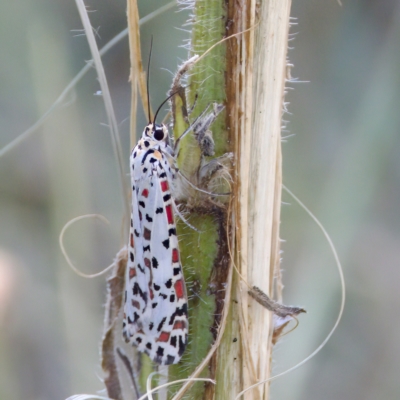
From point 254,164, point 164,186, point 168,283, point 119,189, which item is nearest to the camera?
point 254,164

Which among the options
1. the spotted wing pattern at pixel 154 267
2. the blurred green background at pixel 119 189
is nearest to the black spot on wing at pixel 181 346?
the spotted wing pattern at pixel 154 267

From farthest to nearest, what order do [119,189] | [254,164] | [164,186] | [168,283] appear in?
1. [119,189]
2. [164,186]
3. [168,283]
4. [254,164]

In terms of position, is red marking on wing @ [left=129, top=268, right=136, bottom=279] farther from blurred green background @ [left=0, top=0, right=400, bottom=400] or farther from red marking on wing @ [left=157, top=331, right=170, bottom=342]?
blurred green background @ [left=0, top=0, right=400, bottom=400]

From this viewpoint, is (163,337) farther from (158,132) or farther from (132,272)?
(158,132)

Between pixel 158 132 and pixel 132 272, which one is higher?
pixel 158 132

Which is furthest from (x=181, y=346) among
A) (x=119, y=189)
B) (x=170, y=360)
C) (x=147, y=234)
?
(x=119, y=189)

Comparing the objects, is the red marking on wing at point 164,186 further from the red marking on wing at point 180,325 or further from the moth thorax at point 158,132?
the red marking on wing at point 180,325

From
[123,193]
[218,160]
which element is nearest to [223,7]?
[218,160]
